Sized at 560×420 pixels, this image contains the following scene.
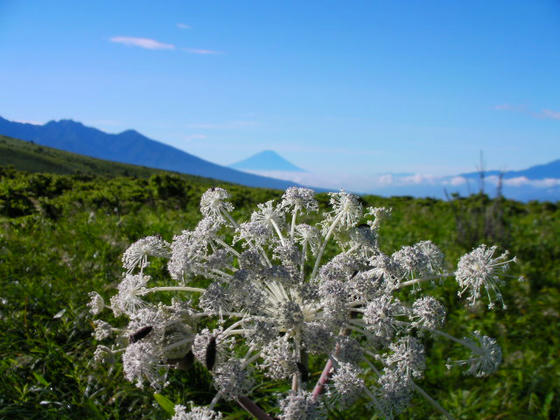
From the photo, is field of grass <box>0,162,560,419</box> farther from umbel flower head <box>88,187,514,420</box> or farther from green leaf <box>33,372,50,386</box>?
umbel flower head <box>88,187,514,420</box>

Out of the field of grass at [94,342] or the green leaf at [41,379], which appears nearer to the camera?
the green leaf at [41,379]

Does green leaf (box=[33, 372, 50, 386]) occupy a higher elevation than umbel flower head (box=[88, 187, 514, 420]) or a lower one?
lower

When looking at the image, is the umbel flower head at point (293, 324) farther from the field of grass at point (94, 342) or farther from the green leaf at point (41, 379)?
the green leaf at point (41, 379)

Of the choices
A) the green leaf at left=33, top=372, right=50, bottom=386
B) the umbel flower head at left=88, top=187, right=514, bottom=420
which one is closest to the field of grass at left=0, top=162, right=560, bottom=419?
the green leaf at left=33, top=372, right=50, bottom=386

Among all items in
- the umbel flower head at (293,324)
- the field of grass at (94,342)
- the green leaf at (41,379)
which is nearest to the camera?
the umbel flower head at (293,324)

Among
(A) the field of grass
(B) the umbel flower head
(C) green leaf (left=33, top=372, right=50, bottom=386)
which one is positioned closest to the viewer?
(B) the umbel flower head

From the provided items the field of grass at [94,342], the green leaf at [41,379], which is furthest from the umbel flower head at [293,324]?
the green leaf at [41,379]

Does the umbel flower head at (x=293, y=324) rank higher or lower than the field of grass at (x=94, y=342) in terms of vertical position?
higher

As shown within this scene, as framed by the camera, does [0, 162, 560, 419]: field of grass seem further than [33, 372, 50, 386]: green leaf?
Yes

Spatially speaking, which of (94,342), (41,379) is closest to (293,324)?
(41,379)

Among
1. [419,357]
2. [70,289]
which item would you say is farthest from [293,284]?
[70,289]

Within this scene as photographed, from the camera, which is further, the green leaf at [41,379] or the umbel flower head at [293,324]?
the green leaf at [41,379]

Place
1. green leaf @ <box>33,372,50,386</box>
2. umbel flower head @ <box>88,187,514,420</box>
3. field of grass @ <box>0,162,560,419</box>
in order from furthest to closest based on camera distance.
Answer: field of grass @ <box>0,162,560,419</box>
green leaf @ <box>33,372,50,386</box>
umbel flower head @ <box>88,187,514,420</box>

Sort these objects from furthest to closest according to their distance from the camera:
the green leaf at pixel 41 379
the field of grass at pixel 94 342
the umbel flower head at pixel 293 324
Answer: the field of grass at pixel 94 342 → the green leaf at pixel 41 379 → the umbel flower head at pixel 293 324
